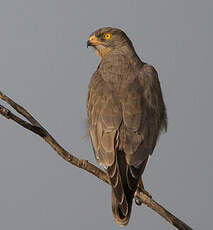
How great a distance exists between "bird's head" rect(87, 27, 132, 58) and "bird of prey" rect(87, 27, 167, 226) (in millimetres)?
388

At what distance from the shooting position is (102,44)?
802 cm

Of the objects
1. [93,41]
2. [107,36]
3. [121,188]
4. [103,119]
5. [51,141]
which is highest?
[107,36]

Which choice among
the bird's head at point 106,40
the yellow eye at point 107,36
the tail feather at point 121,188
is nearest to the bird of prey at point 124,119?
the tail feather at point 121,188

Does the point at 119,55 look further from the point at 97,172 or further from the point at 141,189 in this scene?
the point at 97,172

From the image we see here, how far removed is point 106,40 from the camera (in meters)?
8.09

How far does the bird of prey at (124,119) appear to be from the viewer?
550 centimetres

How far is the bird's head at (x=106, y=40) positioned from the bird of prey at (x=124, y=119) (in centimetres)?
39

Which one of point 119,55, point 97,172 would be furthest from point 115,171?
point 119,55

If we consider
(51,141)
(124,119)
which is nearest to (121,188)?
(124,119)

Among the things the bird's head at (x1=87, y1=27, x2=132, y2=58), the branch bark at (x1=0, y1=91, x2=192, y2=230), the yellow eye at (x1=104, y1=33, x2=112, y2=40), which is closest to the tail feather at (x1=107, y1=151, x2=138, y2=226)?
the branch bark at (x1=0, y1=91, x2=192, y2=230)

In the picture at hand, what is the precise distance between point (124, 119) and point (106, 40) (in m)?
2.44

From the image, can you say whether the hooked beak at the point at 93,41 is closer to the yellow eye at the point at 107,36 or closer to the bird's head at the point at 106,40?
the bird's head at the point at 106,40

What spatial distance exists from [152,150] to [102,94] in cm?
103

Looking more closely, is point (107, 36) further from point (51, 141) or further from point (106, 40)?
point (51, 141)
